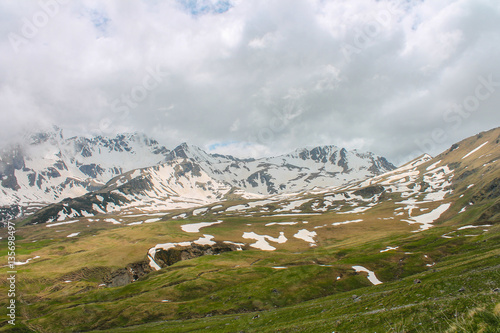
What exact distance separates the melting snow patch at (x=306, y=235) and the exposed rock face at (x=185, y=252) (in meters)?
38.7

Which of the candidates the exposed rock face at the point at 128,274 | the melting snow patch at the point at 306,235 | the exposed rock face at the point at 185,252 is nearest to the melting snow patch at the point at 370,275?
the exposed rock face at the point at 185,252

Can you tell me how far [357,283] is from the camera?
5706cm

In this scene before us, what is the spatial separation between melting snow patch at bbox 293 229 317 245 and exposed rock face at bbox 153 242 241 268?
127 ft

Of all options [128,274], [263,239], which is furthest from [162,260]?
[263,239]

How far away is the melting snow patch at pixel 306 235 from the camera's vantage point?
139125 mm

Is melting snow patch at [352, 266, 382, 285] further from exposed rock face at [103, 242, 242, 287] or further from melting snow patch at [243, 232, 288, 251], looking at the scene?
exposed rock face at [103, 242, 242, 287]

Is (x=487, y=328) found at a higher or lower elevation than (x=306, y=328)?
higher

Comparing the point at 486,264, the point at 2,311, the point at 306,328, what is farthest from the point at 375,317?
the point at 2,311

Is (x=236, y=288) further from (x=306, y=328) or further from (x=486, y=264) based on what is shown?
(x=486, y=264)

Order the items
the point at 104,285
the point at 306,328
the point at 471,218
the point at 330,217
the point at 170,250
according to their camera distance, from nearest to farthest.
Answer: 1. the point at 306,328
2. the point at 104,285
3. the point at 170,250
4. the point at 471,218
5. the point at 330,217

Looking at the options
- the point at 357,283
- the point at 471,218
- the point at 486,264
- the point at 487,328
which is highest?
the point at 487,328

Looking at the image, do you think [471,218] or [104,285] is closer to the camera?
[104,285]

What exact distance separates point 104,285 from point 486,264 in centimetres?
8930

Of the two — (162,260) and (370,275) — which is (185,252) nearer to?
(162,260)
